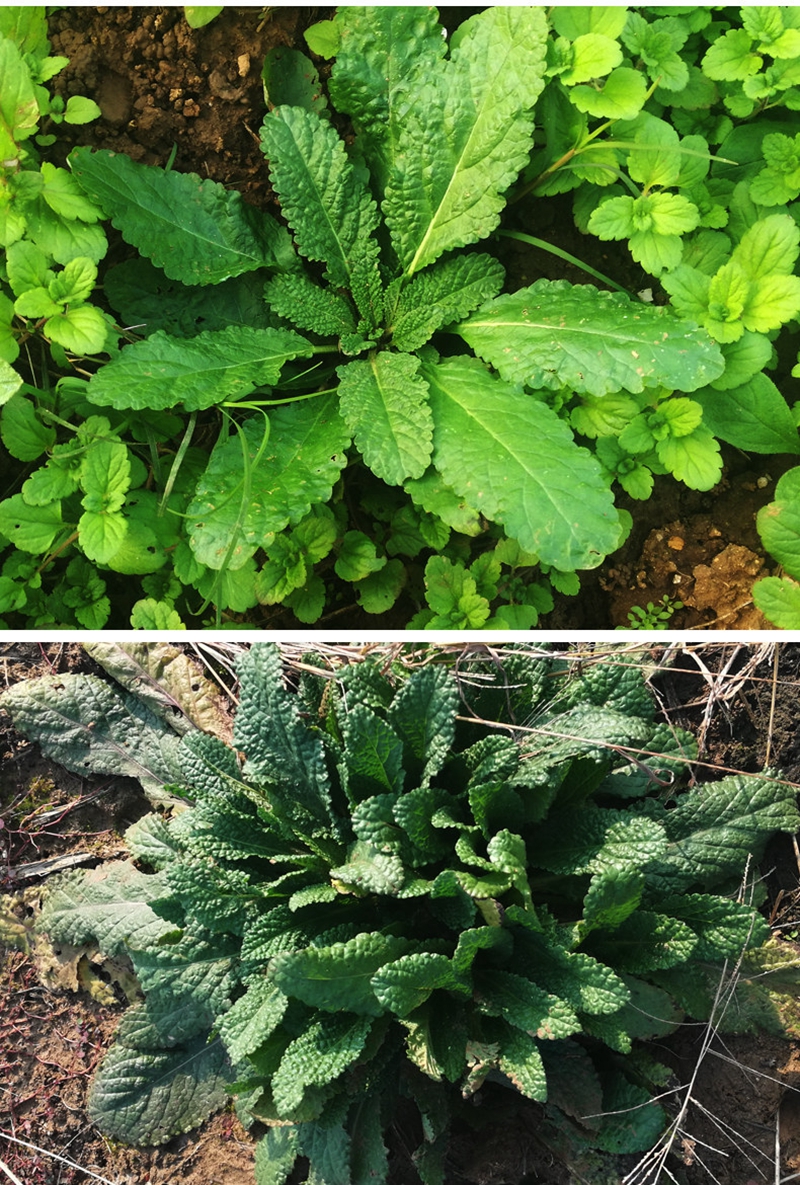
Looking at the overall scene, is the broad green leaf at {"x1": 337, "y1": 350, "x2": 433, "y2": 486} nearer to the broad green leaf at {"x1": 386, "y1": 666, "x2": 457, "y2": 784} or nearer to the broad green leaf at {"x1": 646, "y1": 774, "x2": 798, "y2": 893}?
the broad green leaf at {"x1": 386, "y1": 666, "x2": 457, "y2": 784}

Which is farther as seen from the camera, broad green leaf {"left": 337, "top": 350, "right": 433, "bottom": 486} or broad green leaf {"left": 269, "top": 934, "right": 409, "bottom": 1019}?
broad green leaf {"left": 337, "top": 350, "right": 433, "bottom": 486}

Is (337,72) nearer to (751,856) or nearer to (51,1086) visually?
(751,856)

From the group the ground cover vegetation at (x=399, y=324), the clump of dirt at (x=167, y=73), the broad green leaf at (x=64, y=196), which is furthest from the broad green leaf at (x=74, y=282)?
the clump of dirt at (x=167, y=73)

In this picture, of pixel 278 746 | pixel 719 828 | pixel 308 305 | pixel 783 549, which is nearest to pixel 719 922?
pixel 719 828

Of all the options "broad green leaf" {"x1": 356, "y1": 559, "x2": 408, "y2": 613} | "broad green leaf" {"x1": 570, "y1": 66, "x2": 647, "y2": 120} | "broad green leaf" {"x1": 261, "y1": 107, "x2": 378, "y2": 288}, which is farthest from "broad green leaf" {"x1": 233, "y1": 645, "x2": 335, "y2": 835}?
"broad green leaf" {"x1": 570, "y1": 66, "x2": 647, "y2": 120}

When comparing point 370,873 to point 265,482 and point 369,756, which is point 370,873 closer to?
point 369,756

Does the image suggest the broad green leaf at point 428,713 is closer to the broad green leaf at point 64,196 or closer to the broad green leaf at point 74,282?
the broad green leaf at point 74,282
